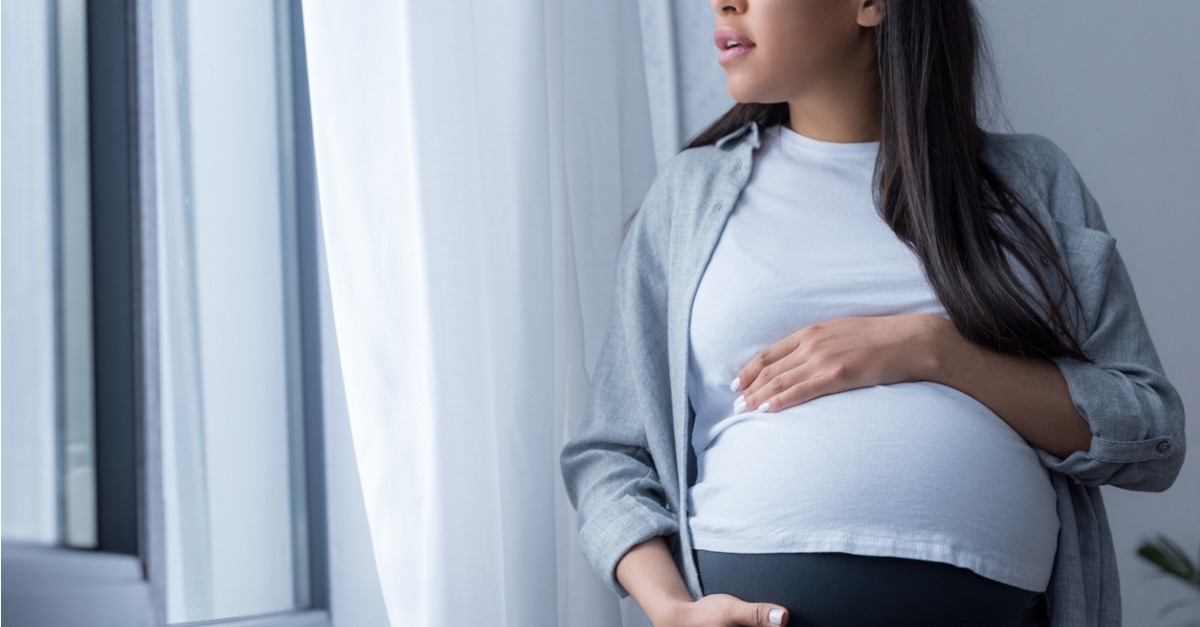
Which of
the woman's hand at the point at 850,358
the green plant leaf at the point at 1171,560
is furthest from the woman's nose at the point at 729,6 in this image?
the green plant leaf at the point at 1171,560

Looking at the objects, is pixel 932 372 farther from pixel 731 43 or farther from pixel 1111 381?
pixel 731 43

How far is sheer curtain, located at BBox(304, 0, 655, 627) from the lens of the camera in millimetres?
933

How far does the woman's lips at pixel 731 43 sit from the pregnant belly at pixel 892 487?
1.40 feet

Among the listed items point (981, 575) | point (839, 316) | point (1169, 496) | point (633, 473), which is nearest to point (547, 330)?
point (633, 473)

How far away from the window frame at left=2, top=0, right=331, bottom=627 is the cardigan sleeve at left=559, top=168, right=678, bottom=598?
0.42 meters

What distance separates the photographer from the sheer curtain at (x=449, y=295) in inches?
36.7

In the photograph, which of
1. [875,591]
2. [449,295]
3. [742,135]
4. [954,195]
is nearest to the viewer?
[875,591]

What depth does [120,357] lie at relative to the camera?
897 mm

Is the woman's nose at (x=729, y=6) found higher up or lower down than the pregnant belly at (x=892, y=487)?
higher up

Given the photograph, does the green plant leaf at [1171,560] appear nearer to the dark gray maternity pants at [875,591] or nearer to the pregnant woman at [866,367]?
the pregnant woman at [866,367]

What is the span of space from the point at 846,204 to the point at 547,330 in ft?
1.20

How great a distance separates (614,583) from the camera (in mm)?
1026

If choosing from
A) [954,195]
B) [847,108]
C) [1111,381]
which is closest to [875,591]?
[1111,381]

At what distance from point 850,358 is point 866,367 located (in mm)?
17
